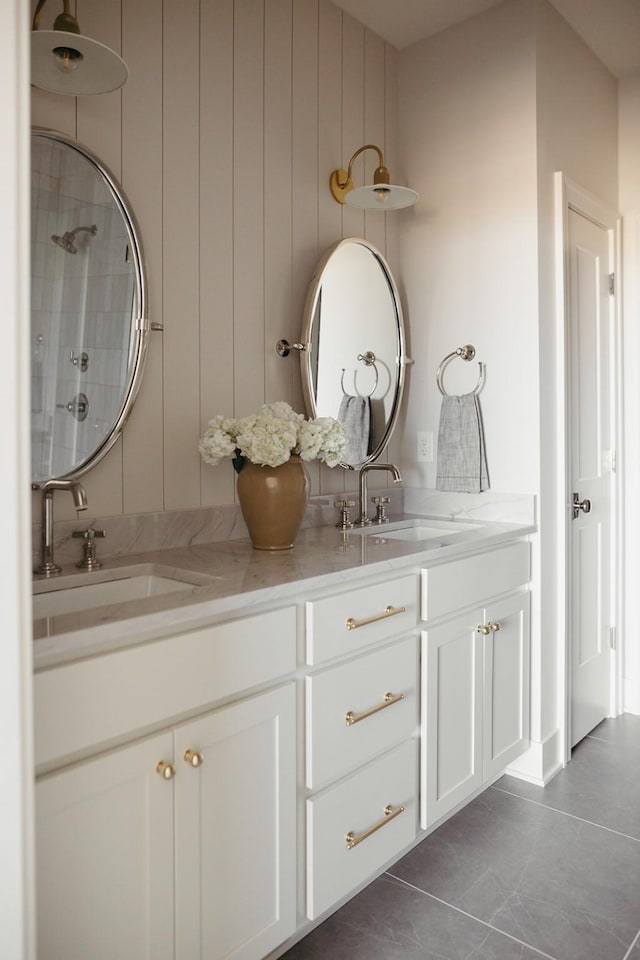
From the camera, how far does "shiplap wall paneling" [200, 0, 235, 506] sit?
201 centimetres

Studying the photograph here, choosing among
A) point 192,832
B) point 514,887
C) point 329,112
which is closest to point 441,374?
point 329,112

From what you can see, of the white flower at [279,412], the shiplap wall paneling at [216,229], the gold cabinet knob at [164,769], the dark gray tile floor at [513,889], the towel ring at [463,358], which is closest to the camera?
the gold cabinet knob at [164,769]

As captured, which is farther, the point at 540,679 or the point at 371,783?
the point at 540,679

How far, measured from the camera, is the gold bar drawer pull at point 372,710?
1629mm

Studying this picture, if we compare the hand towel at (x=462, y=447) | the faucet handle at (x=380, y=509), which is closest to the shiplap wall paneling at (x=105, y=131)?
the faucet handle at (x=380, y=509)

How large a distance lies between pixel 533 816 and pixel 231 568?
4.42 feet

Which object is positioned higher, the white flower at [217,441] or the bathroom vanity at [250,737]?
the white flower at [217,441]

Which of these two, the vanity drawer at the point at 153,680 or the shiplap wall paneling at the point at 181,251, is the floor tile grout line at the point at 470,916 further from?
the shiplap wall paneling at the point at 181,251

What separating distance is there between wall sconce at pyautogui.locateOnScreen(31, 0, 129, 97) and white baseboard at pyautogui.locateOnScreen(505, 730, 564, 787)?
2343 mm

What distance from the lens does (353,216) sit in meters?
2.56

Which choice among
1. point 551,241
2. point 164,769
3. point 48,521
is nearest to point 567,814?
point 164,769

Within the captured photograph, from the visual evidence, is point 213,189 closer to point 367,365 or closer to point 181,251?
point 181,251

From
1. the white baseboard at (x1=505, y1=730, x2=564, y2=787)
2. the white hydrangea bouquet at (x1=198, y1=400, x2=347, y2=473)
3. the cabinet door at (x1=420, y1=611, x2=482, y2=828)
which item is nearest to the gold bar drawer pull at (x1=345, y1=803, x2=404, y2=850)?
the cabinet door at (x1=420, y1=611, x2=482, y2=828)

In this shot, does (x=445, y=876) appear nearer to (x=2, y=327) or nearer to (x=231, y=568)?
(x=231, y=568)
